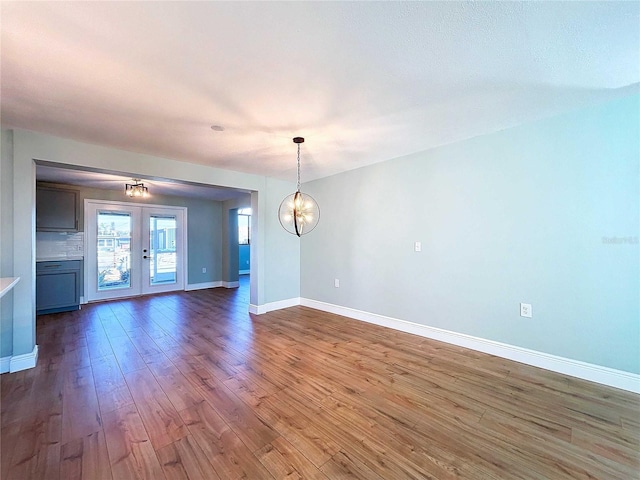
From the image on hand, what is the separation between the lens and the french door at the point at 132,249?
18.3 ft

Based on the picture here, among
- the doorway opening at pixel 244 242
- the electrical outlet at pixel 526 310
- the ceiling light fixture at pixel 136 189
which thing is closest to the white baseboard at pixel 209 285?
the doorway opening at pixel 244 242

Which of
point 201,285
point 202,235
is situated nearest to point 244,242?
point 202,235

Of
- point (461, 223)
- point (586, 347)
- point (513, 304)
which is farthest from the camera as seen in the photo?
point (461, 223)

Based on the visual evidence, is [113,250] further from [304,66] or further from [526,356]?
[526,356]

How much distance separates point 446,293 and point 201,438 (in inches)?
112

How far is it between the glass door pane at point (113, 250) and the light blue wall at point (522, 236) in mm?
5336

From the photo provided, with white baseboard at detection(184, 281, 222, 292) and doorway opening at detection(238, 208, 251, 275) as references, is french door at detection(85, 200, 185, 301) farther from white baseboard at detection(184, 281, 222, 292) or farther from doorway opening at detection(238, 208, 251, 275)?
doorway opening at detection(238, 208, 251, 275)

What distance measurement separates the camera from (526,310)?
2707mm

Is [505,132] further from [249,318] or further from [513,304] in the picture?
[249,318]

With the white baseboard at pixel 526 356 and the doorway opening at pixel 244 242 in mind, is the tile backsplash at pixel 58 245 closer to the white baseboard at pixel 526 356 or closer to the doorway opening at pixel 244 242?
the doorway opening at pixel 244 242

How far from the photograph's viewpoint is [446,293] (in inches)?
129

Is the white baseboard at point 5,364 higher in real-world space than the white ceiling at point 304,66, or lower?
lower

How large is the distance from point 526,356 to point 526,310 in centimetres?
46

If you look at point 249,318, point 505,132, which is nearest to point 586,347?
point 505,132
